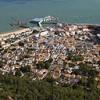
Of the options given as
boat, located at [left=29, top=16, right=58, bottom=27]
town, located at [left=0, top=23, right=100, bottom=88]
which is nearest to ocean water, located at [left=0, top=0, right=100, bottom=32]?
→ boat, located at [left=29, top=16, right=58, bottom=27]

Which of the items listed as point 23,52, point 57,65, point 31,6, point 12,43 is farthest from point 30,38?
point 31,6

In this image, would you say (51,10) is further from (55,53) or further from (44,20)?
(55,53)

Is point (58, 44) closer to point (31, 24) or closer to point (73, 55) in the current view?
point (73, 55)

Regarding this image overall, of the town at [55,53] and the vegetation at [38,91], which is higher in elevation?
the vegetation at [38,91]

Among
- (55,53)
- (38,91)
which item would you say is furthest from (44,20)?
(38,91)

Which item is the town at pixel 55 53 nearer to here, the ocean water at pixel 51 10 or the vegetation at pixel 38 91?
the vegetation at pixel 38 91

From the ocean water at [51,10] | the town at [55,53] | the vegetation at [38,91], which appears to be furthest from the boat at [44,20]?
the vegetation at [38,91]
